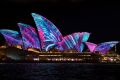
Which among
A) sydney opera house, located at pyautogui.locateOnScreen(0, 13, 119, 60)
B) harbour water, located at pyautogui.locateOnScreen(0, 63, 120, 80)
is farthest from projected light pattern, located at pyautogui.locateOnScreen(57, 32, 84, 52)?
harbour water, located at pyautogui.locateOnScreen(0, 63, 120, 80)

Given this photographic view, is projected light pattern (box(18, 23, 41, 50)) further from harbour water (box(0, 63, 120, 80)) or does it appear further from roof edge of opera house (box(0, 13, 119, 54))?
harbour water (box(0, 63, 120, 80))

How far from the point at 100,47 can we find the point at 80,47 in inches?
454

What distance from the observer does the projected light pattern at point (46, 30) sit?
130 metres

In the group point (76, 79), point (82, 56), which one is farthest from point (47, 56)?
point (76, 79)

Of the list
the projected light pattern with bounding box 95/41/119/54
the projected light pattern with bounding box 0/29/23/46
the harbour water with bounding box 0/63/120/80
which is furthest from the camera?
the projected light pattern with bounding box 95/41/119/54

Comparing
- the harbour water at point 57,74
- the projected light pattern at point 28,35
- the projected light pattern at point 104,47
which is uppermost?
the projected light pattern at point 28,35

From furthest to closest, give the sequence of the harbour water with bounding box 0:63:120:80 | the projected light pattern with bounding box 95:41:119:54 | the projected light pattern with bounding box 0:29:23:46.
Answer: the projected light pattern with bounding box 95:41:119:54
the projected light pattern with bounding box 0:29:23:46
the harbour water with bounding box 0:63:120:80

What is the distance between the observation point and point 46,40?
13538cm

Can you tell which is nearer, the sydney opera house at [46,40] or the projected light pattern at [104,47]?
the sydney opera house at [46,40]

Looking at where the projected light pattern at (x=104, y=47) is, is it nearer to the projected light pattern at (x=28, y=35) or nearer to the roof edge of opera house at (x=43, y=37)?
the roof edge of opera house at (x=43, y=37)

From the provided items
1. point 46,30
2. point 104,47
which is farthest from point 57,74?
point 104,47

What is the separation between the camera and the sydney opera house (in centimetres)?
13150

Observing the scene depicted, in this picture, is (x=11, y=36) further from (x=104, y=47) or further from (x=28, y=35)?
(x=104, y=47)

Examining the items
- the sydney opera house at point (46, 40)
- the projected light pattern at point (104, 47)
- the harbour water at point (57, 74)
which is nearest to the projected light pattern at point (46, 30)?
the sydney opera house at point (46, 40)
